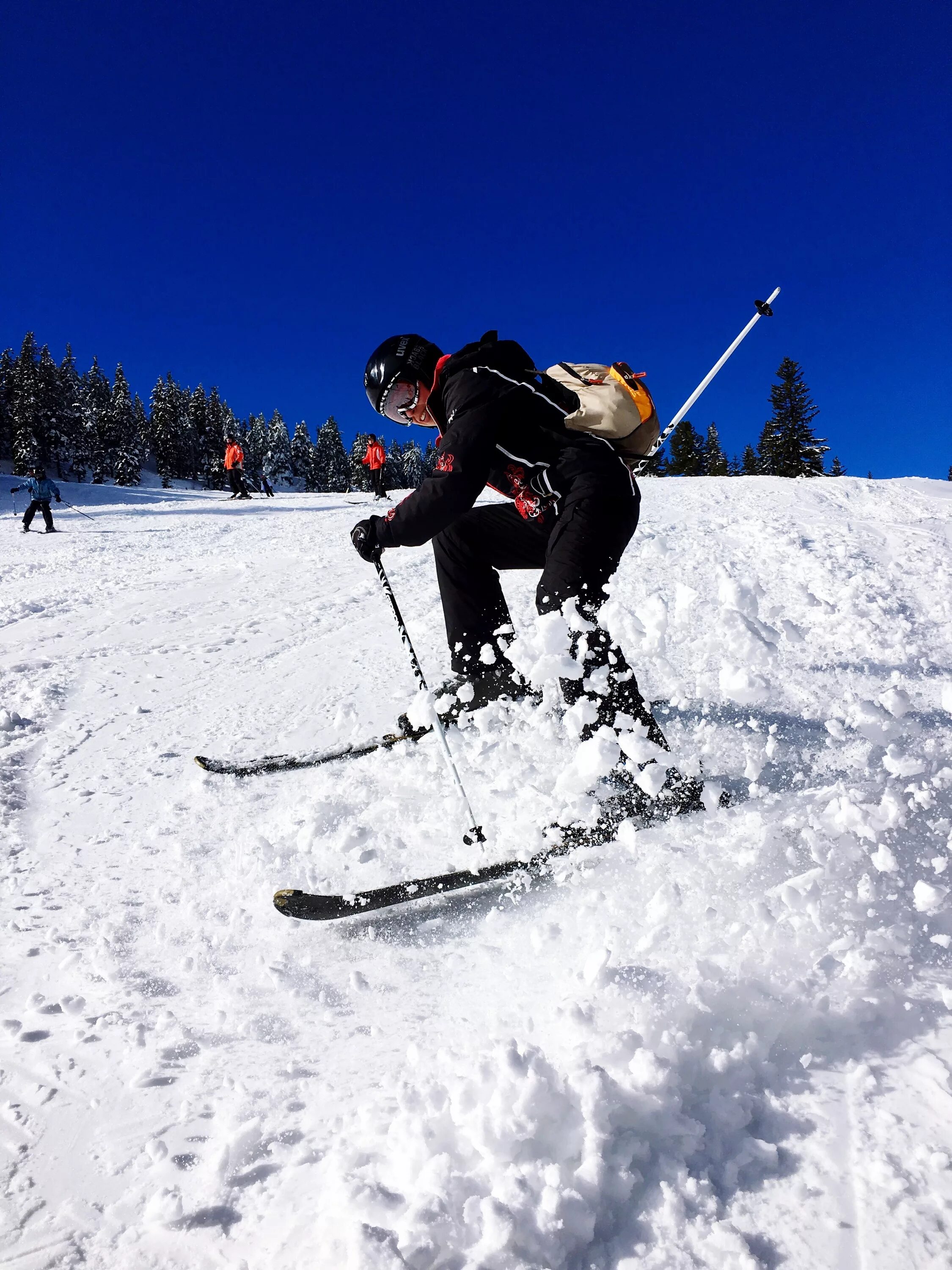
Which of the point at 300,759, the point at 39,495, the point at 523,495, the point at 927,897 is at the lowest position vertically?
Result: the point at 927,897

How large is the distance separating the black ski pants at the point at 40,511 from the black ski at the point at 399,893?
15450mm

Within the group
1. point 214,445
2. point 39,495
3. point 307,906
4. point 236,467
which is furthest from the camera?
point 214,445

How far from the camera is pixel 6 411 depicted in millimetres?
53875

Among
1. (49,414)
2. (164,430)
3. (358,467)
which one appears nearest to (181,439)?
(164,430)

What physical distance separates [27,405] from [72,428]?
3.47m

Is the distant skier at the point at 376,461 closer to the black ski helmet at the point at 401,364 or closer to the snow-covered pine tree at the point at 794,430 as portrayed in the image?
the black ski helmet at the point at 401,364

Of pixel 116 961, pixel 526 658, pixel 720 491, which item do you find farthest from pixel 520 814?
pixel 720 491

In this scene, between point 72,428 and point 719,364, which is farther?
point 72,428

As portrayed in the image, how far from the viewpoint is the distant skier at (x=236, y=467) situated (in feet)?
77.6

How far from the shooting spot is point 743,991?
170 centimetres

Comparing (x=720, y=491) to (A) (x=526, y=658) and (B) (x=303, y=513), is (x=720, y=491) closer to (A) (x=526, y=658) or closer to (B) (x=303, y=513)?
(B) (x=303, y=513)

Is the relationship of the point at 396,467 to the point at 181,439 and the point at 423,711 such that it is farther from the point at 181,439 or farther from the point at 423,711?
the point at 423,711

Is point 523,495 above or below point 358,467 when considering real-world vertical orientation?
below

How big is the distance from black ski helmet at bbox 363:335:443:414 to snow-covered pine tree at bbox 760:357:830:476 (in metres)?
45.9
